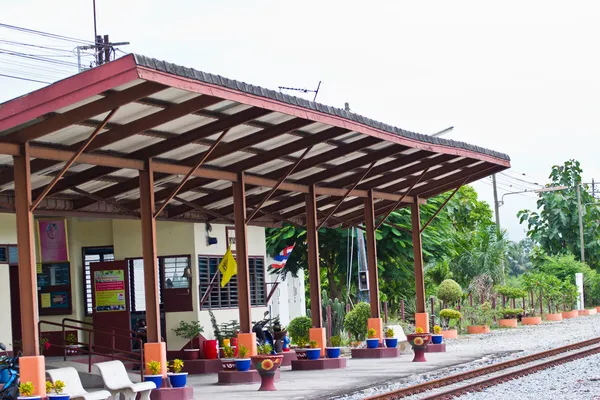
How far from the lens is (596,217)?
2151 inches

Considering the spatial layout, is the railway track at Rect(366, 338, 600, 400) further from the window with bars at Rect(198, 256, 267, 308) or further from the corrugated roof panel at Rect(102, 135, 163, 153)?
the window with bars at Rect(198, 256, 267, 308)

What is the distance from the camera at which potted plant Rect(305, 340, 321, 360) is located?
19.4 meters

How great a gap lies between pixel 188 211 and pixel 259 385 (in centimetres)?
506

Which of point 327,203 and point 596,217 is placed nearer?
point 327,203

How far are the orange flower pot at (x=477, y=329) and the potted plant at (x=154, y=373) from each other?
60.2ft

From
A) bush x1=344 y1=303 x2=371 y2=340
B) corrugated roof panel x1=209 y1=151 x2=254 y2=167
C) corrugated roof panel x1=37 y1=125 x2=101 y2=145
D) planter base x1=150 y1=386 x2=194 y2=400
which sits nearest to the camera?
corrugated roof panel x1=37 y1=125 x2=101 y2=145

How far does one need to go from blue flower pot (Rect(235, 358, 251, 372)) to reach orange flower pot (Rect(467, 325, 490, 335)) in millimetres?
15485

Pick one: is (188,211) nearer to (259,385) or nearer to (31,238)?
(259,385)

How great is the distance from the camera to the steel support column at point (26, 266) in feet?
39.5

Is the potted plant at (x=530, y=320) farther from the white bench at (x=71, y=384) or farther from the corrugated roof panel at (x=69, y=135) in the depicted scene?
the white bench at (x=71, y=384)

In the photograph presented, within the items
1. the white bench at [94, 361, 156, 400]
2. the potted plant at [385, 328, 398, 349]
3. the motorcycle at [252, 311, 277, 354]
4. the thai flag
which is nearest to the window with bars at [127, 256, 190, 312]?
the motorcycle at [252, 311, 277, 354]

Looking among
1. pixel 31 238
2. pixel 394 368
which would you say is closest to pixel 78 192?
pixel 31 238

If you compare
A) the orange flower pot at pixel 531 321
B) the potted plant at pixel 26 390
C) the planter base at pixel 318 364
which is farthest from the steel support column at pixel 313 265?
the orange flower pot at pixel 531 321

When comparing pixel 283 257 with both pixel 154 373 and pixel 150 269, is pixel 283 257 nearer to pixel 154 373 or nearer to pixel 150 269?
pixel 150 269
